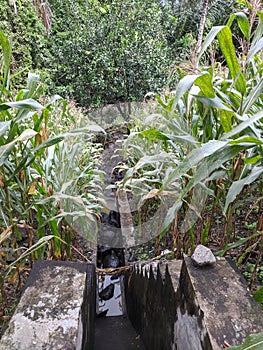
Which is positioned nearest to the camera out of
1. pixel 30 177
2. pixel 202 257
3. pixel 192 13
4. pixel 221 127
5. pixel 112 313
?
pixel 202 257

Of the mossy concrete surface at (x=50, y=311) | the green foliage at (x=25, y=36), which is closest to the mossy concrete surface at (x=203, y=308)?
the mossy concrete surface at (x=50, y=311)

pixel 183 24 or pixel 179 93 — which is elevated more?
pixel 183 24

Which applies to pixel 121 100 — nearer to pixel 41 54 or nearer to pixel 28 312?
pixel 41 54

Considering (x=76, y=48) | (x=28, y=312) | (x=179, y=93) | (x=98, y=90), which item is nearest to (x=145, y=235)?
(x=28, y=312)

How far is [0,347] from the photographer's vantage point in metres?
0.76

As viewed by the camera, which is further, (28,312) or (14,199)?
(14,199)

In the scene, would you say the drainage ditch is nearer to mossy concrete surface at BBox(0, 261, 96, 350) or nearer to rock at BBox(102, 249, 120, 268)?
rock at BBox(102, 249, 120, 268)

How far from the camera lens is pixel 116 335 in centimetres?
197

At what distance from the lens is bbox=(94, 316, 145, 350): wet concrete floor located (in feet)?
5.87

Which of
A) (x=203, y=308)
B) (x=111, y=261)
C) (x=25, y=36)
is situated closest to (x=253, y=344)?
(x=203, y=308)

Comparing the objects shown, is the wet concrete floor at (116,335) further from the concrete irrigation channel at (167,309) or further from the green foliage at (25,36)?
the green foliage at (25,36)

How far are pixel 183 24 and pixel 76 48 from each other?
329 cm

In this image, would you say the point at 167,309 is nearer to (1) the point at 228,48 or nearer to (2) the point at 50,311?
(2) the point at 50,311

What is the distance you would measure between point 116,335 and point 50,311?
1270 millimetres
